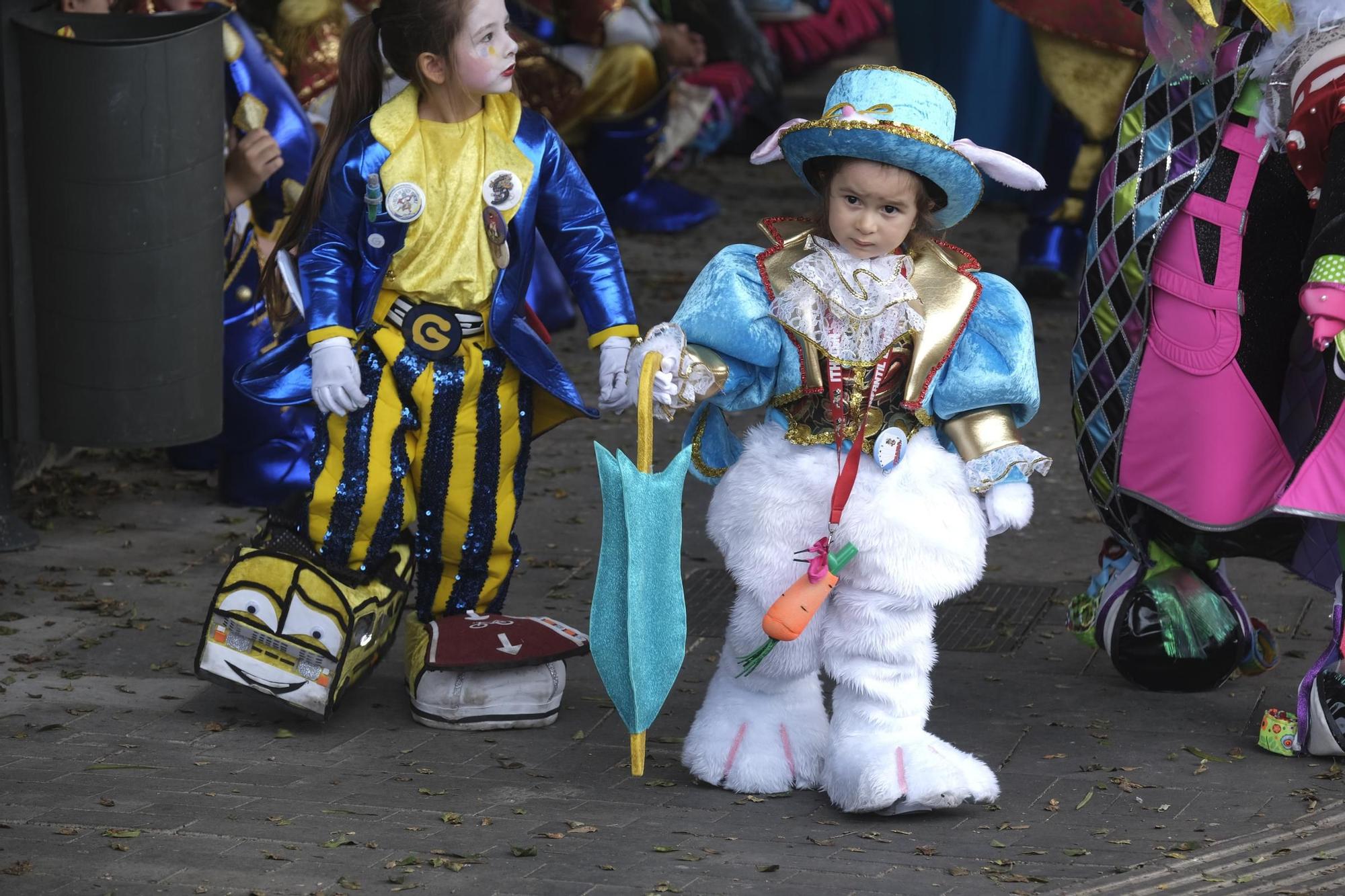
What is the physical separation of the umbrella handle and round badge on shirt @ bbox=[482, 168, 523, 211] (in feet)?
1.86

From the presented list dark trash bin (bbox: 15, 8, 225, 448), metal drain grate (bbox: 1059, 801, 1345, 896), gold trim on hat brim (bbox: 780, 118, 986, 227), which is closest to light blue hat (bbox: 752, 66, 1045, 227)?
gold trim on hat brim (bbox: 780, 118, 986, 227)

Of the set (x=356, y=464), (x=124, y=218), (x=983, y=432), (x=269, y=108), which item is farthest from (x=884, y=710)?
(x=269, y=108)

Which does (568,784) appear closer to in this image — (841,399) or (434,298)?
(841,399)

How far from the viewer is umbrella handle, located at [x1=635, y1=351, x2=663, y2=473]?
3594 mm

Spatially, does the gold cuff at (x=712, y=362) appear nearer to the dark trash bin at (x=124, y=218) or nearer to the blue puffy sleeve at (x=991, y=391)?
the blue puffy sleeve at (x=991, y=391)

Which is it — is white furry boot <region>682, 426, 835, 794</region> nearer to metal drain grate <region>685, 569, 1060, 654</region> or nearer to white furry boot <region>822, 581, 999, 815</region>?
white furry boot <region>822, 581, 999, 815</region>

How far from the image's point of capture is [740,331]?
371 centimetres

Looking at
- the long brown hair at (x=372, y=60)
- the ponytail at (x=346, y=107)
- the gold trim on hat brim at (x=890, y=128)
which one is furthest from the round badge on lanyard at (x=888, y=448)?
the ponytail at (x=346, y=107)

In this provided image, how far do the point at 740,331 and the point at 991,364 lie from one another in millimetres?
485

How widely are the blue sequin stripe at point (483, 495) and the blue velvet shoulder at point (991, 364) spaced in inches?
36.6

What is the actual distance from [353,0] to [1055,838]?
4.52 meters

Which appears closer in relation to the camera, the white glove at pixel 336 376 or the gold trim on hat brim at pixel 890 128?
the gold trim on hat brim at pixel 890 128

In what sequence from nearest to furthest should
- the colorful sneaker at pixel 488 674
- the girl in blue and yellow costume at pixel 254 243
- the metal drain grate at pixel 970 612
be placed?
the colorful sneaker at pixel 488 674
the metal drain grate at pixel 970 612
the girl in blue and yellow costume at pixel 254 243

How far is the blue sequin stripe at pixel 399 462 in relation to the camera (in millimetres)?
4004
